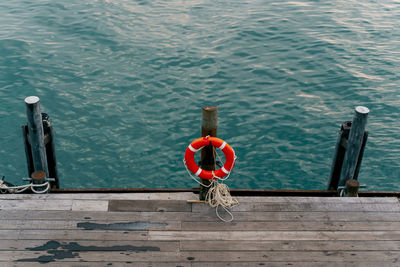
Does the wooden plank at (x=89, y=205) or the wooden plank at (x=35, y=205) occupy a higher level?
Result: the wooden plank at (x=89, y=205)

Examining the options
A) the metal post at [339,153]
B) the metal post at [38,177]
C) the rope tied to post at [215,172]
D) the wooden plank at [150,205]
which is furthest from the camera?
the metal post at [339,153]

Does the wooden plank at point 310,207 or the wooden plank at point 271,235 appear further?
the wooden plank at point 310,207

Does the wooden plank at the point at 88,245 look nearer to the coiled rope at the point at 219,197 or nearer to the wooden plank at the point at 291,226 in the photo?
the wooden plank at the point at 291,226

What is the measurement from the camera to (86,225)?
654 cm

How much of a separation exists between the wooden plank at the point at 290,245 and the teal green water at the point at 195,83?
16.6ft

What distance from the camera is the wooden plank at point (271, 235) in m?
6.36

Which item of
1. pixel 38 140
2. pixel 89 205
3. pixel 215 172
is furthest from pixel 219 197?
pixel 38 140

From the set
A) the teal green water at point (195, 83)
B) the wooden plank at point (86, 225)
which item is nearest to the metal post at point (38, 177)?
the wooden plank at point (86, 225)

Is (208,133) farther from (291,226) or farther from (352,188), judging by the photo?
(352,188)

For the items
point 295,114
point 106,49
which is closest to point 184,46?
point 106,49

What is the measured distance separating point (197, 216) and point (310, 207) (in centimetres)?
187

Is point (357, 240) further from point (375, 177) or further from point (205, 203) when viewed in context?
point (375, 177)

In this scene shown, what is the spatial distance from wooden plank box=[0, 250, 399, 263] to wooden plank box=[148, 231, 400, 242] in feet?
0.95

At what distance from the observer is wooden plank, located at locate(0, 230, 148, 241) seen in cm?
627
